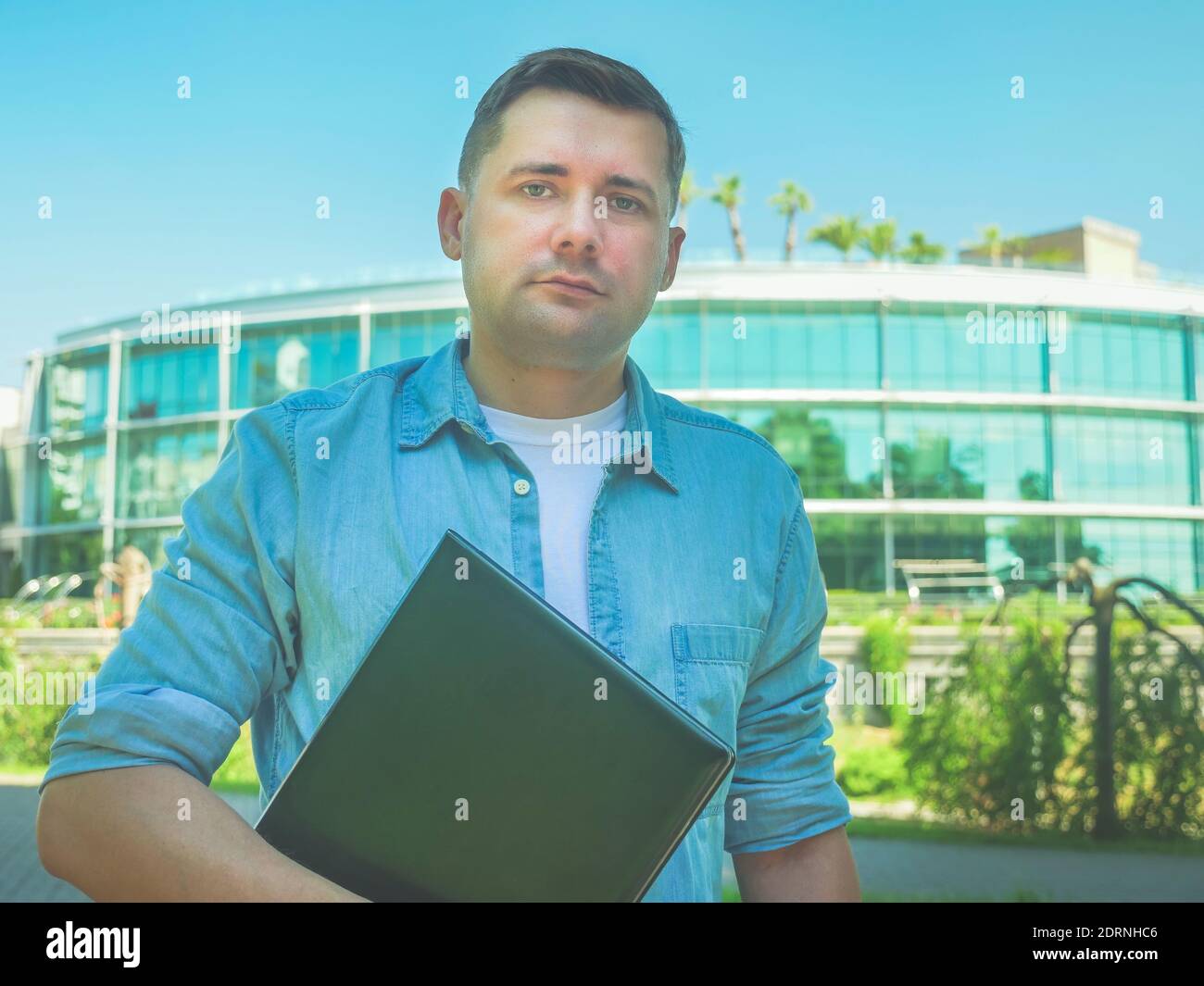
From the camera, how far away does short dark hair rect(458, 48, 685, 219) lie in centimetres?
168

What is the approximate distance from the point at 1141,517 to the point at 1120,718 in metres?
26.6

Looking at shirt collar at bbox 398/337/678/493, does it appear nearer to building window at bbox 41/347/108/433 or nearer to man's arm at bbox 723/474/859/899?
man's arm at bbox 723/474/859/899

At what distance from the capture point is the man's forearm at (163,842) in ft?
4.24

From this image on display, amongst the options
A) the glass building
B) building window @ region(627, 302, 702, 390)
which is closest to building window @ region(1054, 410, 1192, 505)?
the glass building

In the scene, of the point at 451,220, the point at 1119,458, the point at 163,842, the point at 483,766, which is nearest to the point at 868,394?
the point at 1119,458

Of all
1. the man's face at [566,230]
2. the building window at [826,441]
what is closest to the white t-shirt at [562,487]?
the man's face at [566,230]

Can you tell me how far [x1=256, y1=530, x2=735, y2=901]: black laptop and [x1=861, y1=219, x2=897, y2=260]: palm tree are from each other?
3770 cm

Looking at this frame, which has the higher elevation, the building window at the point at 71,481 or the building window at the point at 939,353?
the building window at the point at 939,353

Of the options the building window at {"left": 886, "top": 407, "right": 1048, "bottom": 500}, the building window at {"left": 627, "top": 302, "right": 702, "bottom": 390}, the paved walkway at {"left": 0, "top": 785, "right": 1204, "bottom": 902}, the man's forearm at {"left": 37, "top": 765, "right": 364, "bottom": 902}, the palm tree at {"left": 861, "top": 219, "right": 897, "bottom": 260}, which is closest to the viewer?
the man's forearm at {"left": 37, "top": 765, "right": 364, "bottom": 902}

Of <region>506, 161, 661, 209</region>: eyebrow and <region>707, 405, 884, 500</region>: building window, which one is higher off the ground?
<region>707, 405, 884, 500</region>: building window

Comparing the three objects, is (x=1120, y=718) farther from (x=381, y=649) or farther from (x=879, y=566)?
(x=879, y=566)

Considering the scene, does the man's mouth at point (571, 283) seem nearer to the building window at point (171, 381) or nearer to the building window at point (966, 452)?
the building window at point (966, 452)

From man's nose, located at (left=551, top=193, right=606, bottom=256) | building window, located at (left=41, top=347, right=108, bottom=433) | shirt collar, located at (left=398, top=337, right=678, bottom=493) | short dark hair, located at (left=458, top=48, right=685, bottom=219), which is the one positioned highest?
building window, located at (left=41, top=347, right=108, bottom=433)

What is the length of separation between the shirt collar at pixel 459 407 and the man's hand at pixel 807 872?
586mm
